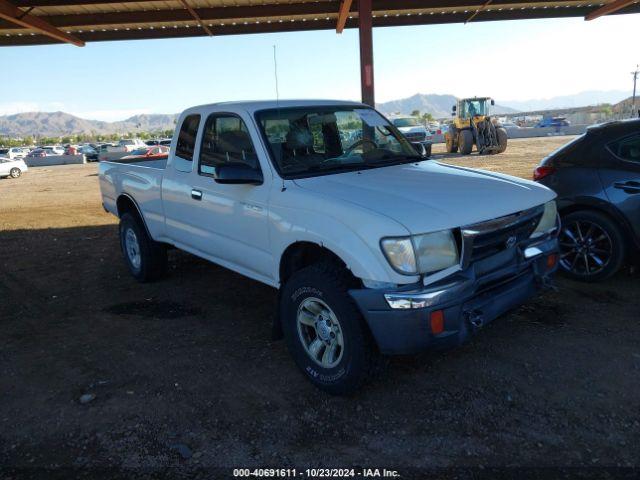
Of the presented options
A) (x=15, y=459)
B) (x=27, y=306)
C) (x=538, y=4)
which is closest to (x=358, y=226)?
(x=15, y=459)

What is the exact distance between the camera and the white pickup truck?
2.98m

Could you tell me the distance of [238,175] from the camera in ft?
12.5

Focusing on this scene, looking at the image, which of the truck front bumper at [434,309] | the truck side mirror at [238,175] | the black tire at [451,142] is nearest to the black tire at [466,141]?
the black tire at [451,142]

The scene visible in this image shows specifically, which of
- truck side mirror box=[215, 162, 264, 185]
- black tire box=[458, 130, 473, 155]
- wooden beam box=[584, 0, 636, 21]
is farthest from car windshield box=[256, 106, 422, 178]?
black tire box=[458, 130, 473, 155]

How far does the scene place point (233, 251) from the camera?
434cm

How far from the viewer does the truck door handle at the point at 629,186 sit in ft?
15.8

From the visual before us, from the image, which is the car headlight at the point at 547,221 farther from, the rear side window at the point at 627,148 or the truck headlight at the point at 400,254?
the rear side window at the point at 627,148

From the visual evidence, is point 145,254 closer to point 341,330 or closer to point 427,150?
point 427,150

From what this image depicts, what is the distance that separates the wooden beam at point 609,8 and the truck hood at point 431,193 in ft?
37.4

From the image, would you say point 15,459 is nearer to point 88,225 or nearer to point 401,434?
point 401,434

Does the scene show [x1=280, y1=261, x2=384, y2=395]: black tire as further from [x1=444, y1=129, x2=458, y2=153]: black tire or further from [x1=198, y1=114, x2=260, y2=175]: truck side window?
[x1=444, y1=129, x2=458, y2=153]: black tire

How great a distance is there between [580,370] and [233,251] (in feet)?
9.15

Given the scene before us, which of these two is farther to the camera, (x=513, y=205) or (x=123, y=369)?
(x=123, y=369)

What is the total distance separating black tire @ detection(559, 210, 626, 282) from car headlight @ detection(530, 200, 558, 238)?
143cm
